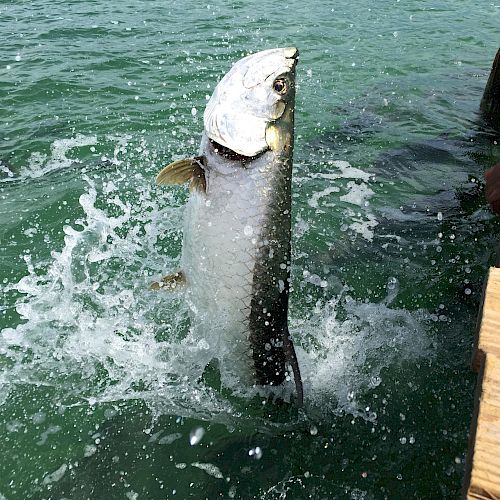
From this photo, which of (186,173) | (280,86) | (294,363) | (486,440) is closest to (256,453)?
(294,363)

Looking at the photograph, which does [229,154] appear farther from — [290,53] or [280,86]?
[290,53]

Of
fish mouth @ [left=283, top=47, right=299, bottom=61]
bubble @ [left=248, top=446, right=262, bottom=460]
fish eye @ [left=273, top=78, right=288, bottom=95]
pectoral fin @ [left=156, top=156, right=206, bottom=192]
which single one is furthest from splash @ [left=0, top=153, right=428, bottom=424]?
fish mouth @ [left=283, top=47, right=299, bottom=61]

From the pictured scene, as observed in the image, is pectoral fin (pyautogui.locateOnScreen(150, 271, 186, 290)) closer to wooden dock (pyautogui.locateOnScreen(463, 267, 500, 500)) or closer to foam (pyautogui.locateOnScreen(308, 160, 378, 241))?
wooden dock (pyautogui.locateOnScreen(463, 267, 500, 500))

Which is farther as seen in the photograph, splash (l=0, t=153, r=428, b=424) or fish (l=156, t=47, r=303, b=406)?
splash (l=0, t=153, r=428, b=424)

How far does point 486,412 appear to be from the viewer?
1.76m

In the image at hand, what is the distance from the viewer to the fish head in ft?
10.9

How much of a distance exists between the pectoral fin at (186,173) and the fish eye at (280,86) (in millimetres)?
632

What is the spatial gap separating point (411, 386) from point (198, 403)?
1.61 m

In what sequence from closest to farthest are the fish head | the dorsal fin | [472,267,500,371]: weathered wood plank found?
[472,267,500,371]: weathered wood plank
the fish head
the dorsal fin

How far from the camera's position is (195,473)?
11.5 feet

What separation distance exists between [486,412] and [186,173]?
7.38 feet

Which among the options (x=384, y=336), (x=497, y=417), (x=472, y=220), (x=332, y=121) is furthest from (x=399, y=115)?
(x=497, y=417)

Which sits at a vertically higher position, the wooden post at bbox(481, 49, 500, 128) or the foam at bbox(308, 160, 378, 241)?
the wooden post at bbox(481, 49, 500, 128)

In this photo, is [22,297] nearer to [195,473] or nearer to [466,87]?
[195,473]
